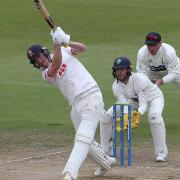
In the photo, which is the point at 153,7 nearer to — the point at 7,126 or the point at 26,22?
the point at 26,22

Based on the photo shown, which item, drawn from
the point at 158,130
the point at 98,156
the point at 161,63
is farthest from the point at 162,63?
the point at 98,156

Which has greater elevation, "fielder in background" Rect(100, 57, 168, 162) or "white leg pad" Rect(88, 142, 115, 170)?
"fielder in background" Rect(100, 57, 168, 162)

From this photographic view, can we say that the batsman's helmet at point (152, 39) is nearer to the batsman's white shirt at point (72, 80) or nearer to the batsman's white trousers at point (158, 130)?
the batsman's white trousers at point (158, 130)

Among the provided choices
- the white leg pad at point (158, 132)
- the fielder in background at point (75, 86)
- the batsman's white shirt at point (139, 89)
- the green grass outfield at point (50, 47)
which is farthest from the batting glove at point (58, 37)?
the green grass outfield at point (50, 47)

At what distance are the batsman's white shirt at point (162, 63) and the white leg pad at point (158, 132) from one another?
201 centimetres

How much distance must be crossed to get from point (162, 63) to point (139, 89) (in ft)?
7.37

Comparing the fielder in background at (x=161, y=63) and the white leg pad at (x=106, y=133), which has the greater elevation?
the fielder in background at (x=161, y=63)

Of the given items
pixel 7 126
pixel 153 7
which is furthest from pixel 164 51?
pixel 153 7

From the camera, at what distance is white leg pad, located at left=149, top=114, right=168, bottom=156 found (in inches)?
431

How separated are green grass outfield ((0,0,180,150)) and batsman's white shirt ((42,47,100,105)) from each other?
2996 millimetres

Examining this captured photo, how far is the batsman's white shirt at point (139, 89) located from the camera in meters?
11.1

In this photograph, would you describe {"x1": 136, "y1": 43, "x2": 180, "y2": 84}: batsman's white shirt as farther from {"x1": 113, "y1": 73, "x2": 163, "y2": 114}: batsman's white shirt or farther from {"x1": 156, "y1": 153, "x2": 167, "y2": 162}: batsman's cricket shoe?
{"x1": 156, "y1": 153, "x2": 167, "y2": 162}: batsman's cricket shoe

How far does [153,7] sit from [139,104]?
23.7 m

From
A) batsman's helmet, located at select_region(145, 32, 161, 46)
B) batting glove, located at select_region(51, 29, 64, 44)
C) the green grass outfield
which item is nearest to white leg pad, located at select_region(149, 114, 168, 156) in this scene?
the green grass outfield
